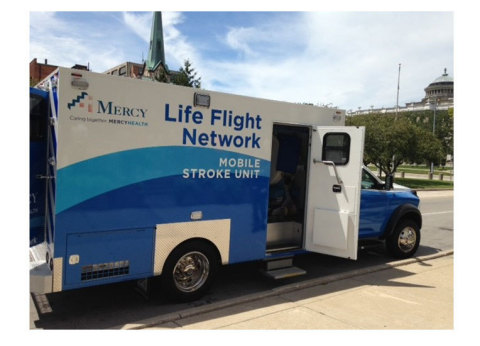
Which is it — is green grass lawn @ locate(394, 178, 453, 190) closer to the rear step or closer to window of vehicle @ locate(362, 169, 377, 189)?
window of vehicle @ locate(362, 169, 377, 189)

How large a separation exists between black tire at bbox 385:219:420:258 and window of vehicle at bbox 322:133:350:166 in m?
2.14

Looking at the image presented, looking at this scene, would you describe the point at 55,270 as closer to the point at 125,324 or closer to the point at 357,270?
the point at 125,324

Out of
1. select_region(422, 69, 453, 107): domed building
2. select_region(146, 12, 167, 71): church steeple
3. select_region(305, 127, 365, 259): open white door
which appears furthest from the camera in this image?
select_region(422, 69, 453, 107): domed building

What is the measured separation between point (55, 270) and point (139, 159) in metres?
1.41

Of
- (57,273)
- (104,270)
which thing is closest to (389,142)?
(104,270)

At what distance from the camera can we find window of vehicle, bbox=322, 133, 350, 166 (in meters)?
5.98

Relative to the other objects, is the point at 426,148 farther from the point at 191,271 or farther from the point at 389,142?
the point at 191,271

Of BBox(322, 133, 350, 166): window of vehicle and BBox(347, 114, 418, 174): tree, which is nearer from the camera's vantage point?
BBox(322, 133, 350, 166): window of vehicle

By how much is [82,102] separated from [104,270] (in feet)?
5.83

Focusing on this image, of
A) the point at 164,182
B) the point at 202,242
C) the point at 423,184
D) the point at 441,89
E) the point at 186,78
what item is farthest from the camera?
the point at 441,89

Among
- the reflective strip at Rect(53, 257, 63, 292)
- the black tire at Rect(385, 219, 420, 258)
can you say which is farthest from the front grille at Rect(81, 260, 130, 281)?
the black tire at Rect(385, 219, 420, 258)

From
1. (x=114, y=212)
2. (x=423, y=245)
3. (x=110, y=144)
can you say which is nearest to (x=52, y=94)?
(x=110, y=144)

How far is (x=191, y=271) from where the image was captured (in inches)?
200

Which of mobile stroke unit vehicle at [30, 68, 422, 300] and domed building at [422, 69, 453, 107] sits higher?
domed building at [422, 69, 453, 107]
